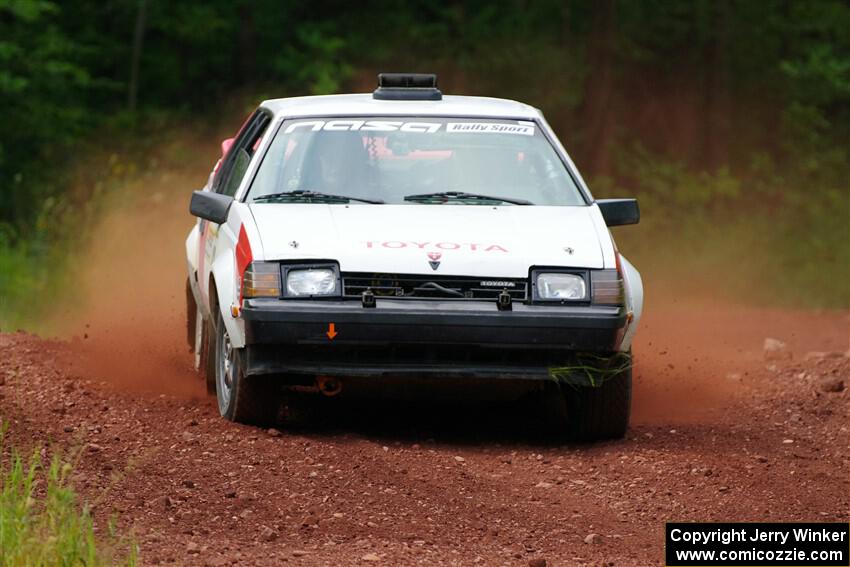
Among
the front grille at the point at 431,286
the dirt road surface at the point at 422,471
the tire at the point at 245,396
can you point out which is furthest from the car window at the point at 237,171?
the front grille at the point at 431,286

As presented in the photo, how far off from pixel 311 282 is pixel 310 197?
93 centimetres

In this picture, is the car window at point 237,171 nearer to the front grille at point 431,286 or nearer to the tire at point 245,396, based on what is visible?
the tire at point 245,396

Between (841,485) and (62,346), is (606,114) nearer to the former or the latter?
(62,346)

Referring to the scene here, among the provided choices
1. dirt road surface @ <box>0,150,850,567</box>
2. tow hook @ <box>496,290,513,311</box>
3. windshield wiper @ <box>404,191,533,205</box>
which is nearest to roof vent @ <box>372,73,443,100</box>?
windshield wiper @ <box>404,191,533,205</box>

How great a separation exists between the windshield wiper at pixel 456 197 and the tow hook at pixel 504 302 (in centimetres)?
105

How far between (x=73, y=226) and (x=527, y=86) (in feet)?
39.5

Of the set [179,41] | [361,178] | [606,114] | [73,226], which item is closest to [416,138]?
[361,178]

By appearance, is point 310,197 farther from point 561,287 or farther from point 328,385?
point 561,287

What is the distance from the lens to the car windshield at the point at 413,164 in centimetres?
828

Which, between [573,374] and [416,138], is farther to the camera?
[416,138]

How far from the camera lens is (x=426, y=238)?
755cm

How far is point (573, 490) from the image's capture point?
6992 millimetres

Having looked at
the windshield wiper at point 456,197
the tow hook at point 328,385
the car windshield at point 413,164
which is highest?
the car windshield at point 413,164

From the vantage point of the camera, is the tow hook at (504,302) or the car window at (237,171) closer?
the tow hook at (504,302)
